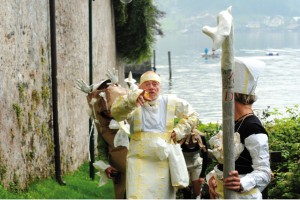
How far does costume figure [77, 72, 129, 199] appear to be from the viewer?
22.8 feet

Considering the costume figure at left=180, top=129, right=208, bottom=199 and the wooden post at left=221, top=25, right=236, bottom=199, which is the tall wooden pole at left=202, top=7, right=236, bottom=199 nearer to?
the wooden post at left=221, top=25, right=236, bottom=199

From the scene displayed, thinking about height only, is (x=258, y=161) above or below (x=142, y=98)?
below

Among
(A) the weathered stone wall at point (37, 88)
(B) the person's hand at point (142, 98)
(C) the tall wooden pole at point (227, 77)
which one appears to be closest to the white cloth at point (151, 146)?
(B) the person's hand at point (142, 98)

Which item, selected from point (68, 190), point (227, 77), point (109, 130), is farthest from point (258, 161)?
point (68, 190)

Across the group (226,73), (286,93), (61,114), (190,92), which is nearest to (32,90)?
(61,114)

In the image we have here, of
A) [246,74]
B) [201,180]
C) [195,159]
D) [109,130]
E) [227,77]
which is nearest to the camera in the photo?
[227,77]

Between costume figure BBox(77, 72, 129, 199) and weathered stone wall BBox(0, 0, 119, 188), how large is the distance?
1127 mm

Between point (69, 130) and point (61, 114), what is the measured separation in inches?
25.6

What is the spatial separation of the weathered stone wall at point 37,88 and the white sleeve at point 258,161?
145 inches

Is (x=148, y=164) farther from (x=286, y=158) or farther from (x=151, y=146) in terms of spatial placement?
(x=286, y=158)

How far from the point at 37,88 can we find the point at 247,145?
5048 mm

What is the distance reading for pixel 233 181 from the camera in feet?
14.5

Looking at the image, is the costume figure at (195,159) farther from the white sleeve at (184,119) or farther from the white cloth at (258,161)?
the white cloth at (258,161)

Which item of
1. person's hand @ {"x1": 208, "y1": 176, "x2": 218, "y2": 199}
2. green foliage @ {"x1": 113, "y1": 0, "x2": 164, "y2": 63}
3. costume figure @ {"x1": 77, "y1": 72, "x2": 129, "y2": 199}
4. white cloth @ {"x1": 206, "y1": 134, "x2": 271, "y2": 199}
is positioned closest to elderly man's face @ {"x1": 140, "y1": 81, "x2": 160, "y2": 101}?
costume figure @ {"x1": 77, "y1": 72, "x2": 129, "y2": 199}
